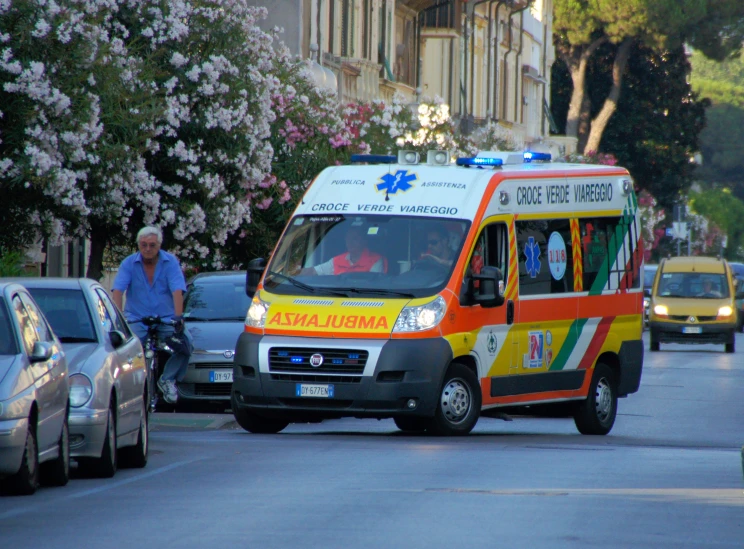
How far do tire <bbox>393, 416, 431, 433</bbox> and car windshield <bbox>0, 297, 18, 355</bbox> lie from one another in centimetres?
538

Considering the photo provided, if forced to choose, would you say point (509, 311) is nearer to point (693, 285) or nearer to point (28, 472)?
point (28, 472)

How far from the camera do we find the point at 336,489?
1119cm

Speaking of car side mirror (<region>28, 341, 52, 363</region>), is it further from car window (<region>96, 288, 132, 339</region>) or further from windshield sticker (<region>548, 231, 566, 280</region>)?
windshield sticker (<region>548, 231, 566, 280</region>)

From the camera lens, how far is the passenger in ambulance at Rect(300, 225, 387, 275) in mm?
15977

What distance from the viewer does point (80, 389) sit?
471 inches

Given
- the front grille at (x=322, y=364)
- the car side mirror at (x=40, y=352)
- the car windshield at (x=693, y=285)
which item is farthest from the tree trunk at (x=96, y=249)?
the car windshield at (x=693, y=285)

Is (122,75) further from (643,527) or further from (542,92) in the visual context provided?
(542,92)

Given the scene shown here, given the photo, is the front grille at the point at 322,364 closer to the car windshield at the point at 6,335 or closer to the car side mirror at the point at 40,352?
the car windshield at the point at 6,335

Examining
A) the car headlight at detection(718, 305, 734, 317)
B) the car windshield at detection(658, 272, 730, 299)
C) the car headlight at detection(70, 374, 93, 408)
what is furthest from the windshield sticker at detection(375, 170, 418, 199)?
the car windshield at detection(658, 272, 730, 299)

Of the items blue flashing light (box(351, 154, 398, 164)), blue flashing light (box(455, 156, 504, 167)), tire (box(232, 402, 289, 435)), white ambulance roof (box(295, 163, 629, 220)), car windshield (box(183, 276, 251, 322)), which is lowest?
tire (box(232, 402, 289, 435))

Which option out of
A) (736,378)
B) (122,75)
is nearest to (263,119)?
(122,75)

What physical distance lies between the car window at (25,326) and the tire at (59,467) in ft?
2.04

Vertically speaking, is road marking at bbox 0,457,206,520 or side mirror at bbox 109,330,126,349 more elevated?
side mirror at bbox 109,330,126,349

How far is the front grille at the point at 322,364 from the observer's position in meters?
15.4
